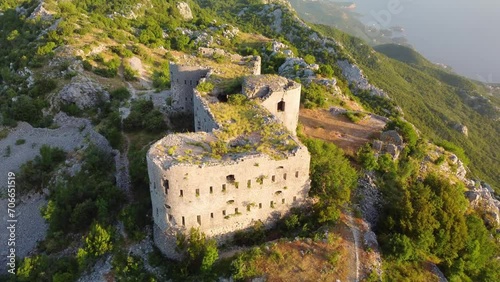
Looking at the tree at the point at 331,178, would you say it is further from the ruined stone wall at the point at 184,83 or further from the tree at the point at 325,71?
the tree at the point at 325,71

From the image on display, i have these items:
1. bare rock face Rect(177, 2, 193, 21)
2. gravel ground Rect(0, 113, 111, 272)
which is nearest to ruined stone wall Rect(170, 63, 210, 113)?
gravel ground Rect(0, 113, 111, 272)

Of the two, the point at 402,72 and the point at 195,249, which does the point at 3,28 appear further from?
the point at 402,72

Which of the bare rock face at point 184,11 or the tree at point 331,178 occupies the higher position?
the bare rock face at point 184,11

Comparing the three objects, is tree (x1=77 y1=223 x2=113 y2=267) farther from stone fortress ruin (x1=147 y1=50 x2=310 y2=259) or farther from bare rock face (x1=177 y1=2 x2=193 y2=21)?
bare rock face (x1=177 y1=2 x2=193 y2=21)

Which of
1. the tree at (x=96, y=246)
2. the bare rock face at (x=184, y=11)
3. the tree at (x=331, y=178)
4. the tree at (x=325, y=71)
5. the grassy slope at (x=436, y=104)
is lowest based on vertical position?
the grassy slope at (x=436, y=104)

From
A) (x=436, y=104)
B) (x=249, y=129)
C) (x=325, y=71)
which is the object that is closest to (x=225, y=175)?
(x=249, y=129)

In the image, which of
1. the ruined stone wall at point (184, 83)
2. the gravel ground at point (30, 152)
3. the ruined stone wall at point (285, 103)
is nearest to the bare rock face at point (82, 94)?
the gravel ground at point (30, 152)

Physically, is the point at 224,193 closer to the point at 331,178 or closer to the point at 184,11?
the point at 331,178
